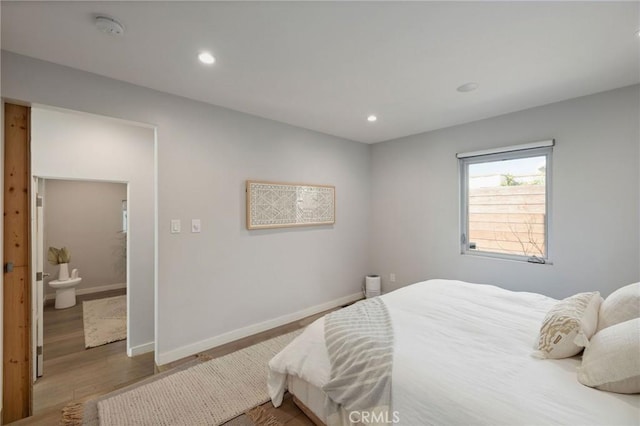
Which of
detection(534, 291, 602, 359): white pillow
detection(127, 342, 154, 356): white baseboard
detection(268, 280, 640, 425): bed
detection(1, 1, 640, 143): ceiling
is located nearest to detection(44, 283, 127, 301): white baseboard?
detection(127, 342, 154, 356): white baseboard

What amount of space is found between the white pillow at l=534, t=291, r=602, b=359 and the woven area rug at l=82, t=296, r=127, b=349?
3.99 m

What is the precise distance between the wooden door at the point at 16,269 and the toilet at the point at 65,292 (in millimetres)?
2920

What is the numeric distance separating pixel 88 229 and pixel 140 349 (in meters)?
3.51

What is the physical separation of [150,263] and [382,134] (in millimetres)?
3407

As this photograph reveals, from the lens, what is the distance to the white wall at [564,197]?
242cm

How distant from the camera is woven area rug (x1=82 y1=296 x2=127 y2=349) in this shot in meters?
3.15

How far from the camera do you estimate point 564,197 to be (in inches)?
107

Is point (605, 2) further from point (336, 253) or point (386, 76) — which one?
point (336, 253)

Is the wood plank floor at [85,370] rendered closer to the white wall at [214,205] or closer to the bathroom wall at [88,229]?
the white wall at [214,205]

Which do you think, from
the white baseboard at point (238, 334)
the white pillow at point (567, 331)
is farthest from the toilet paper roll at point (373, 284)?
the white pillow at point (567, 331)

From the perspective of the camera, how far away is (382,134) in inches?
Answer: 155

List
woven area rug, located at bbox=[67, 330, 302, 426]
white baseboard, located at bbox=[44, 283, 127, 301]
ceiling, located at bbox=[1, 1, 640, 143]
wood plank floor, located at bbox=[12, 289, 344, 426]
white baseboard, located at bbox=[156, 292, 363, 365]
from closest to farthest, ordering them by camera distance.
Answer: ceiling, located at bbox=[1, 1, 640, 143] < woven area rug, located at bbox=[67, 330, 302, 426] < wood plank floor, located at bbox=[12, 289, 344, 426] < white baseboard, located at bbox=[156, 292, 363, 365] < white baseboard, located at bbox=[44, 283, 127, 301]

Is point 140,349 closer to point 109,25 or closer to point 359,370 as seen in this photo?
point 359,370

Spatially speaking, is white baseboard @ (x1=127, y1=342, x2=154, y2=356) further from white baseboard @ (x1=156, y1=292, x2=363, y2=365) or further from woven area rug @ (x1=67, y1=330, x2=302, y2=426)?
woven area rug @ (x1=67, y1=330, x2=302, y2=426)
